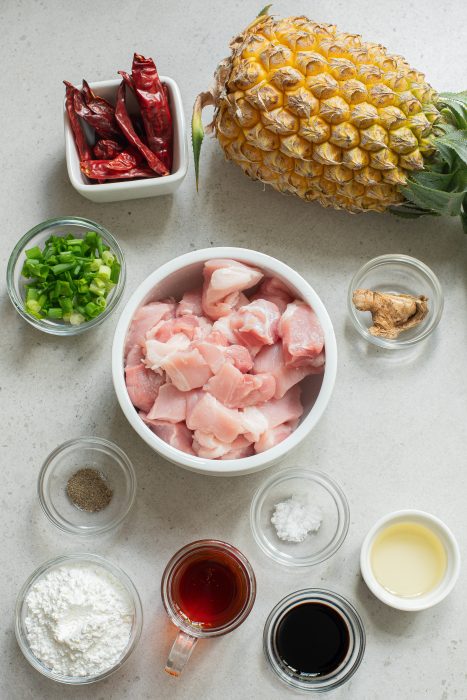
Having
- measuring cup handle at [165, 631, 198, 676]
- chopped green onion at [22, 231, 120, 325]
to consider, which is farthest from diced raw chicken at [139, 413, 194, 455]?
measuring cup handle at [165, 631, 198, 676]

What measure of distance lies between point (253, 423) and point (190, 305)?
297 mm

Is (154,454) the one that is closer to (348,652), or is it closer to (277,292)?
(277,292)

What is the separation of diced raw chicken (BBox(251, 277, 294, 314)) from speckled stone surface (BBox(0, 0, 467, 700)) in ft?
0.75

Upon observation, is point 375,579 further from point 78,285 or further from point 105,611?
point 78,285

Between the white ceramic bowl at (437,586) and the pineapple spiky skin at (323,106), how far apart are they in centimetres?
73

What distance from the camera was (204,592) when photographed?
1869mm

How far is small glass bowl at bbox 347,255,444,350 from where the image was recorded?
1900 millimetres

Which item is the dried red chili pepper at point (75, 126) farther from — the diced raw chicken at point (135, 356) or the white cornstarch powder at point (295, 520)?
the white cornstarch powder at point (295, 520)

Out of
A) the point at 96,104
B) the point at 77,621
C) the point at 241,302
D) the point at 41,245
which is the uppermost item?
the point at 96,104

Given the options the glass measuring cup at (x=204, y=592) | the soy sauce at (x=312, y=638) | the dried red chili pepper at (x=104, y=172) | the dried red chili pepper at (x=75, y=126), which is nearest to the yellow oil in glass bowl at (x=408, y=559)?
the soy sauce at (x=312, y=638)

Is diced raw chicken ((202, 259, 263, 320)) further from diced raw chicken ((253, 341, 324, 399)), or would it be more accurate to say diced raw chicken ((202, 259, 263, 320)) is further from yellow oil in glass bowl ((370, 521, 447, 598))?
yellow oil in glass bowl ((370, 521, 447, 598))

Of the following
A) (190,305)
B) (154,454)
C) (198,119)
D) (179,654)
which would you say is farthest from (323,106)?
(179,654)

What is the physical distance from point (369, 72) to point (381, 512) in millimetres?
981

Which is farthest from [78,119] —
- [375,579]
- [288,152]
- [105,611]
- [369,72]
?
[375,579]
